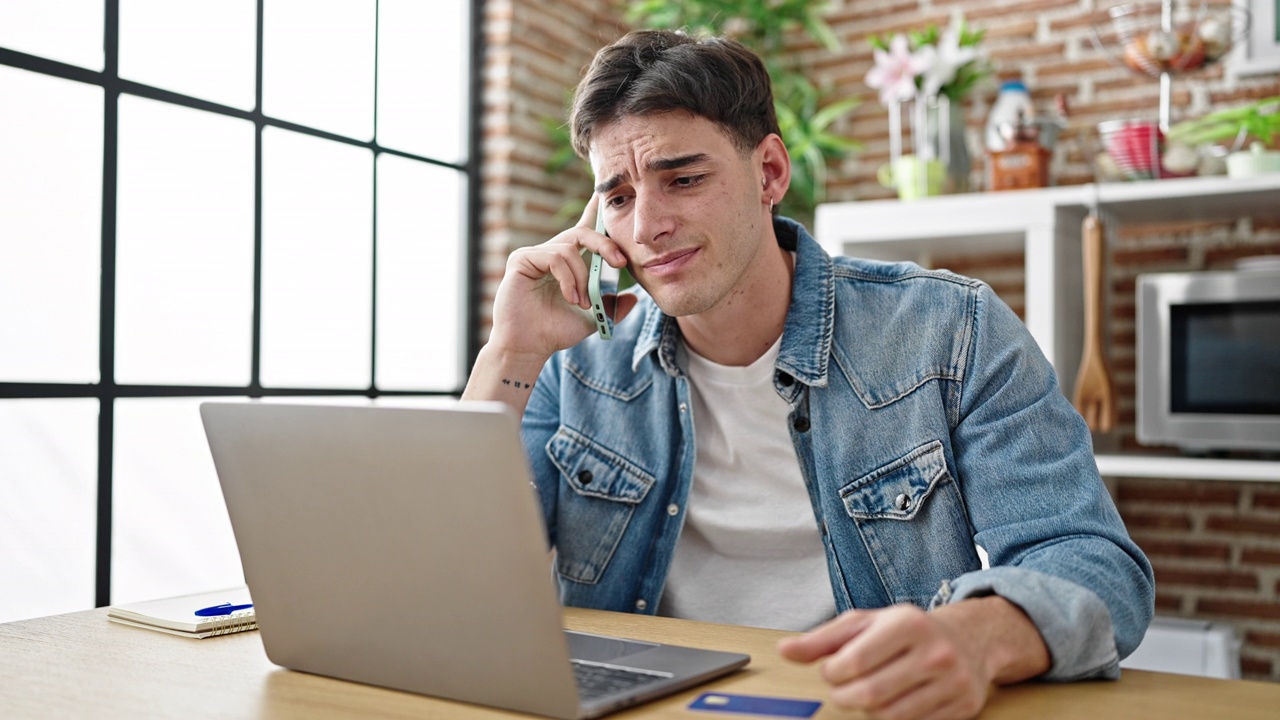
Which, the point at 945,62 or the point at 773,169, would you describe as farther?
the point at 945,62

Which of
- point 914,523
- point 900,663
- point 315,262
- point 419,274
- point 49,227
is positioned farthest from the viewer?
point 419,274

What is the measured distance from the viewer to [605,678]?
931mm

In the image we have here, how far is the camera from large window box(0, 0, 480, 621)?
2074mm

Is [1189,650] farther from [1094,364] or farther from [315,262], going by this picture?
[315,262]

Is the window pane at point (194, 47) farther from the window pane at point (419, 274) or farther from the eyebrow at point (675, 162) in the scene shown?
the eyebrow at point (675, 162)

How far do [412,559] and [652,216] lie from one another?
784mm

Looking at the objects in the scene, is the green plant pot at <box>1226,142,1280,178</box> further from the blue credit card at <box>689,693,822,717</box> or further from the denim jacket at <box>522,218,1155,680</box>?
the blue credit card at <box>689,693,822,717</box>

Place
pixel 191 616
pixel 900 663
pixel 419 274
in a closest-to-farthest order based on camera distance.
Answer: pixel 900 663 < pixel 191 616 < pixel 419 274

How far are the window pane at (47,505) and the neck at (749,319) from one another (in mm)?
1279

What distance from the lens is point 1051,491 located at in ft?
3.98

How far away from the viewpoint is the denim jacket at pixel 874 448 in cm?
121

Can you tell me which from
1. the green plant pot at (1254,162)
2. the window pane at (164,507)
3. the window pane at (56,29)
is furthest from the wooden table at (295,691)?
the green plant pot at (1254,162)

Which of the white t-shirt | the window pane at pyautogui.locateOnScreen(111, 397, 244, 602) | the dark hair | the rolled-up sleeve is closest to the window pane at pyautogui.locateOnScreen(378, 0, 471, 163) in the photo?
the window pane at pyautogui.locateOnScreen(111, 397, 244, 602)

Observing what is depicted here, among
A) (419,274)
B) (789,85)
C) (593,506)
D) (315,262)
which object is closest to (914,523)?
(593,506)
